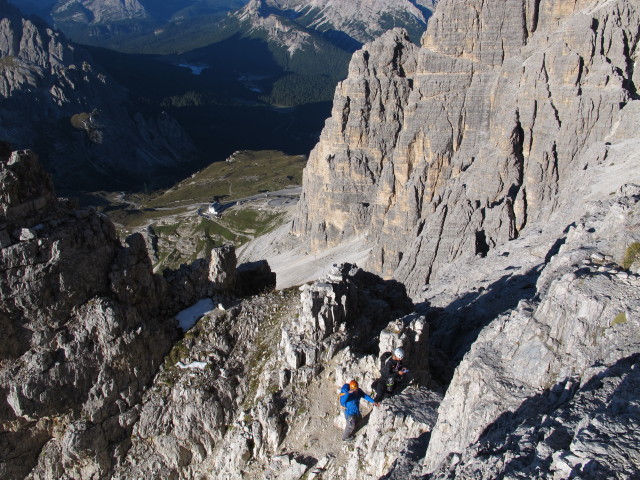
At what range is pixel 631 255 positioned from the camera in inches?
924

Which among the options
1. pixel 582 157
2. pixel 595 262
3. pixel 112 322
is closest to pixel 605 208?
pixel 595 262

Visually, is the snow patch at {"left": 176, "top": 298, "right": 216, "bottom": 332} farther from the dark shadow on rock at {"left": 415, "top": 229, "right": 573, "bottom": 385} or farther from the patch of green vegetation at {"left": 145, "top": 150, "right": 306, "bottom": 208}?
the patch of green vegetation at {"left": 145, "top": 150, "right": 306, "bottom": 208}

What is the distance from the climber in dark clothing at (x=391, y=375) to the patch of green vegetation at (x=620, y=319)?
8.46 metres

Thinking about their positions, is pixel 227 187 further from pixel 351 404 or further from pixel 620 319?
pixel 620 319

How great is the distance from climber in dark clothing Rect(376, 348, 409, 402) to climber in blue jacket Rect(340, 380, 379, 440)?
4.20 feet

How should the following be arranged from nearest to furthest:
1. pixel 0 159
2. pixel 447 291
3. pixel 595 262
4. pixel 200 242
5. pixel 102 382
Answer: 1. pixel 595 262
2. pixel 102 382
3. pixel 0 159
4. pixel 447 291
5. pixel 200 242

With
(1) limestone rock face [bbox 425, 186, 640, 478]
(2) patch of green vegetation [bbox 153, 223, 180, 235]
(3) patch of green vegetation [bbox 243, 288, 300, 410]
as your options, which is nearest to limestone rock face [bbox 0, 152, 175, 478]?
(3) patch of green vegetation [bbox 243, 288, 300, 410]

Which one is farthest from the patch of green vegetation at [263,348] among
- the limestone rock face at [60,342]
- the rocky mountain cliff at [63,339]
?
the limestone rock face at [60,342]

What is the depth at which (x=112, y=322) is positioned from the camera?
27281 millimetres

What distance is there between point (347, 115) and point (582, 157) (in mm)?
47201

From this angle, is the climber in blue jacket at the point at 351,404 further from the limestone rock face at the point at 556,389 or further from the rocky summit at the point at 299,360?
the limestone rock face at the point at 556,389

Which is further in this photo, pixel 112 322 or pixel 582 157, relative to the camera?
pixel 582 157

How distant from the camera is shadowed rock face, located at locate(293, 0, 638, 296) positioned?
66250 millimetres

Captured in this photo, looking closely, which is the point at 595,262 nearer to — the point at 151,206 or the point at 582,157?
the point at 582,157
